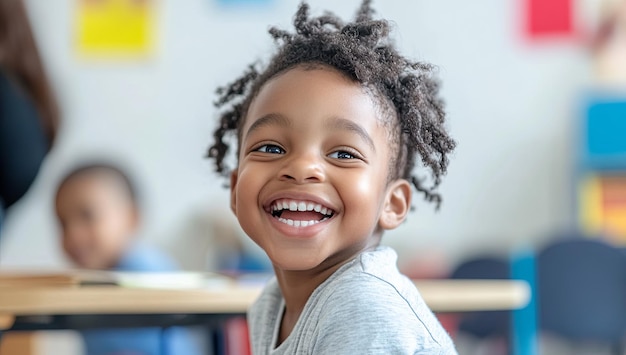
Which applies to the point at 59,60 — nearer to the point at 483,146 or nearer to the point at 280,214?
the point at 483,146

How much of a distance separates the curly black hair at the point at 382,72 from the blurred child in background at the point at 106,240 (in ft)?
5.03

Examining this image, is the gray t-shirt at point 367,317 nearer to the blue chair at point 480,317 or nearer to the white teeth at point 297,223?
the white teeth at point 297,223

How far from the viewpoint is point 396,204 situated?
3.28ft

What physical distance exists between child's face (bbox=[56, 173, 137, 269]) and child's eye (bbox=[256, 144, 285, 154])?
1.70m

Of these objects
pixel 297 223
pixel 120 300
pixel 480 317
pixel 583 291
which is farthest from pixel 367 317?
pixel 480 317

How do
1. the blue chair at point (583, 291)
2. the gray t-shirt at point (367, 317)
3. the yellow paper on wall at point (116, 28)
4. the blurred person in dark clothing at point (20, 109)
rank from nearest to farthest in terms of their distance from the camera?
the gray t-shirt at point (367, 317) < the blurred person in dark clothing at point (20, 109) < the blue chair at point (583, 291) < the yellow paper on wall at point (116, 28)

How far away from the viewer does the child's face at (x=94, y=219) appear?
2.58 meters

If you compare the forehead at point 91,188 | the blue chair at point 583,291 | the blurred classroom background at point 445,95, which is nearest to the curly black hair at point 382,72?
the forehead at point 91,188

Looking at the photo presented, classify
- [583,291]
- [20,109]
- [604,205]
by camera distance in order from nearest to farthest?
[20,109] → [583,291] → [604,205]

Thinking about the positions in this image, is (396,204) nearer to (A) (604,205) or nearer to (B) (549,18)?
(A) (604,205)

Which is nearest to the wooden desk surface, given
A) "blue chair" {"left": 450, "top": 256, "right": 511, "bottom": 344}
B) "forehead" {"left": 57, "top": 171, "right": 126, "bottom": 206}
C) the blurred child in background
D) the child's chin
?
the child's chin

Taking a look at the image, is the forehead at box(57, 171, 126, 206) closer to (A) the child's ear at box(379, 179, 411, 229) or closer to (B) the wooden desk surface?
(B) the wooden desk surface

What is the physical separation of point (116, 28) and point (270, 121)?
9.73 ft

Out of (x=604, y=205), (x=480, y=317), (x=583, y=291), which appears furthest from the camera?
(x=604, y=205)
